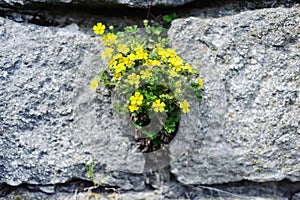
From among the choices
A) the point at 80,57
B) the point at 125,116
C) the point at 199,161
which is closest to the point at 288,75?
the point at 199,161

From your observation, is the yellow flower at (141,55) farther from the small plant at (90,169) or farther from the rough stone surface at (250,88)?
the small plant at (90,169)

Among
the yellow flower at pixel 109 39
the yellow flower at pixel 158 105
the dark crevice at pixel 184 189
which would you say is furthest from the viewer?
the dark crevice at pixel 184 189

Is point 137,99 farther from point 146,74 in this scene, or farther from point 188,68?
point 188,68

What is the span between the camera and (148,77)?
1.33 metres

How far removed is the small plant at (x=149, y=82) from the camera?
132 centimetres

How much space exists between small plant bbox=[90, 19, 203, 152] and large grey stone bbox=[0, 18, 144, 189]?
0.32 feet

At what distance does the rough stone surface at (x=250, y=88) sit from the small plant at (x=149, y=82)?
0.10 meters

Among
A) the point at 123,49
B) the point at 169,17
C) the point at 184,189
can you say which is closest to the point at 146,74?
the point at 123,49

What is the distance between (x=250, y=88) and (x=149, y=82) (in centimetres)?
38

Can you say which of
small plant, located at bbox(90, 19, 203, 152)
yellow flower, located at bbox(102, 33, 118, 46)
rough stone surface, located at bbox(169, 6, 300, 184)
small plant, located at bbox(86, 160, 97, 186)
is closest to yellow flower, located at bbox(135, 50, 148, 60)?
small plant, located at bbox(90, 19, 203, 152)

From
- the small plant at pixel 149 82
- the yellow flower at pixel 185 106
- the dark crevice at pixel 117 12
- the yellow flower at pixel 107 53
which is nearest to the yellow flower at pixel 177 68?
the small plant at pixel 149 82

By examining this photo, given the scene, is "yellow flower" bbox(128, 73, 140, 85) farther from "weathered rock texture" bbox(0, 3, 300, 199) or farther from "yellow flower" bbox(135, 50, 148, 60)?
"weathered rock texture" bbox(0, 3, 300, 199)

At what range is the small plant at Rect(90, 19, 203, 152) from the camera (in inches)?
52.1

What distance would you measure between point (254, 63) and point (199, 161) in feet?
1.32
